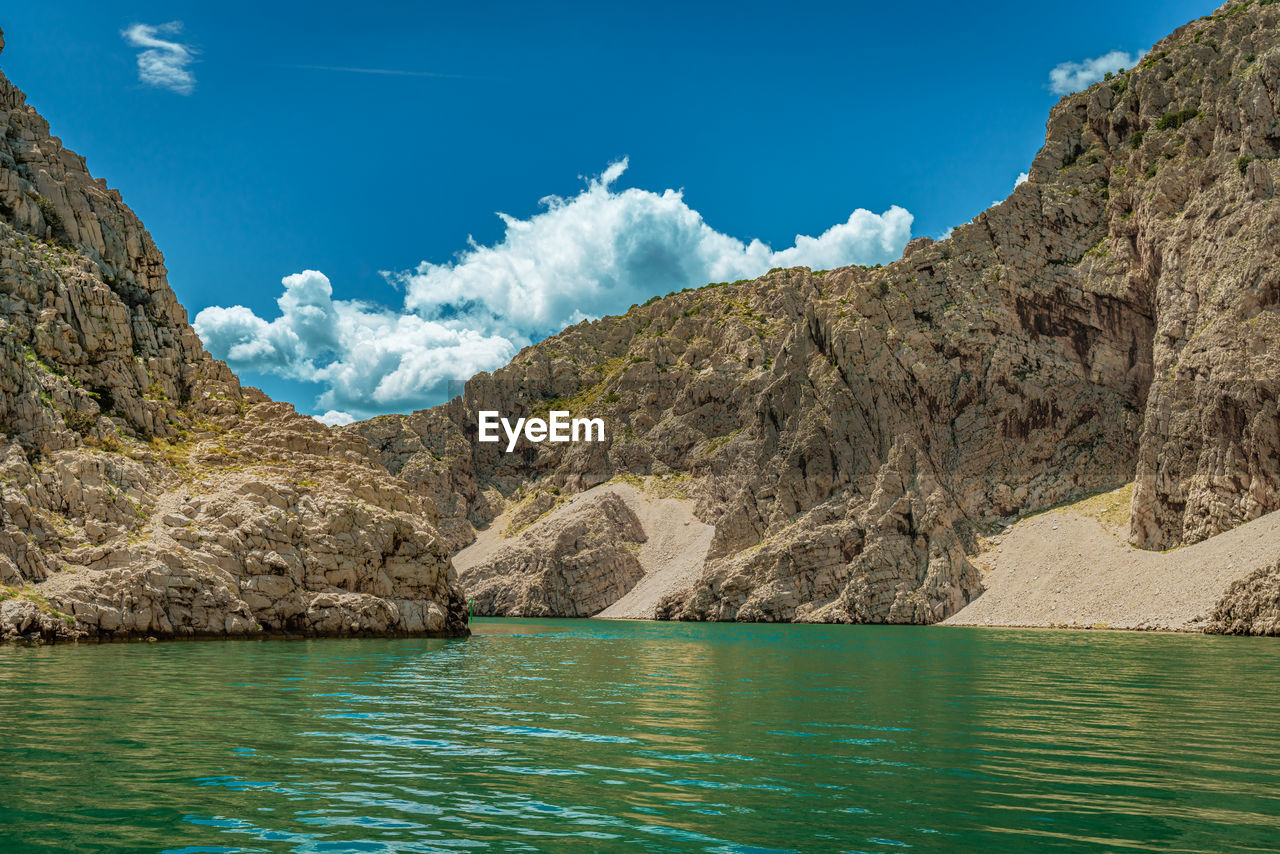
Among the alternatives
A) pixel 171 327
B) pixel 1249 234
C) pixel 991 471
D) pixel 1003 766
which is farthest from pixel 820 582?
pixel 1003 766

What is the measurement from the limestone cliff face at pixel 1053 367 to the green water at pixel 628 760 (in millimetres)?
79539

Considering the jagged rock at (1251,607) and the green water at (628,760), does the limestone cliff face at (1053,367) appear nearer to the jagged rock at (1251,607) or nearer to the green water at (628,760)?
the jagged rock at (1251,607)

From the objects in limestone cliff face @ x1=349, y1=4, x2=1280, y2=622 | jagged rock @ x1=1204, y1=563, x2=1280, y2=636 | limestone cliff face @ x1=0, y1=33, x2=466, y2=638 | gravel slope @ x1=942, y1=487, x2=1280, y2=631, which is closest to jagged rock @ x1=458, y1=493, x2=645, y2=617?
limestone cliff face @ x1=349, y1=4, x2=1280, y2=622

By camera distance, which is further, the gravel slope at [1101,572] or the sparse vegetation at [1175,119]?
the sparse vegetation at [1175,119]

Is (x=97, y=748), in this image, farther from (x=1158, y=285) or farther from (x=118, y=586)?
(x=1158, y=285)

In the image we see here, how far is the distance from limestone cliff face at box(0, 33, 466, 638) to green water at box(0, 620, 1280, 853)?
16.4m

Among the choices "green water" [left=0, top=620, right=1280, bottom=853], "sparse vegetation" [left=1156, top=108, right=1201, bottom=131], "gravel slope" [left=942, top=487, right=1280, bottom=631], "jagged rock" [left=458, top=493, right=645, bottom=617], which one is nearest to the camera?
"green water" [left=0, top=620, right=1280, bottom=853]

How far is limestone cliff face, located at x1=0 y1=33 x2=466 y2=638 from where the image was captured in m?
56.5

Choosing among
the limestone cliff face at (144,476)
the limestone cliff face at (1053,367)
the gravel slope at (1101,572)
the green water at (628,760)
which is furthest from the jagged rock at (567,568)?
the green water at (628,760)

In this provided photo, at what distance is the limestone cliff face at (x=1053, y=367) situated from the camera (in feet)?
358

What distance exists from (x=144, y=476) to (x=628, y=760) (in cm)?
5630

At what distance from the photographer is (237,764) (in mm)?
18625

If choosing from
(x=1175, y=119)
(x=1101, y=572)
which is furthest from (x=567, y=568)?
(x=1175, y=119)

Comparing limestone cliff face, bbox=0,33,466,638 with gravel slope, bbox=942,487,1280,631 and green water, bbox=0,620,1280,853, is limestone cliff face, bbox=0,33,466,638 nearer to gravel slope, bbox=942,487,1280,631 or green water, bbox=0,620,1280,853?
green water, bbox=0,620,1280,853
